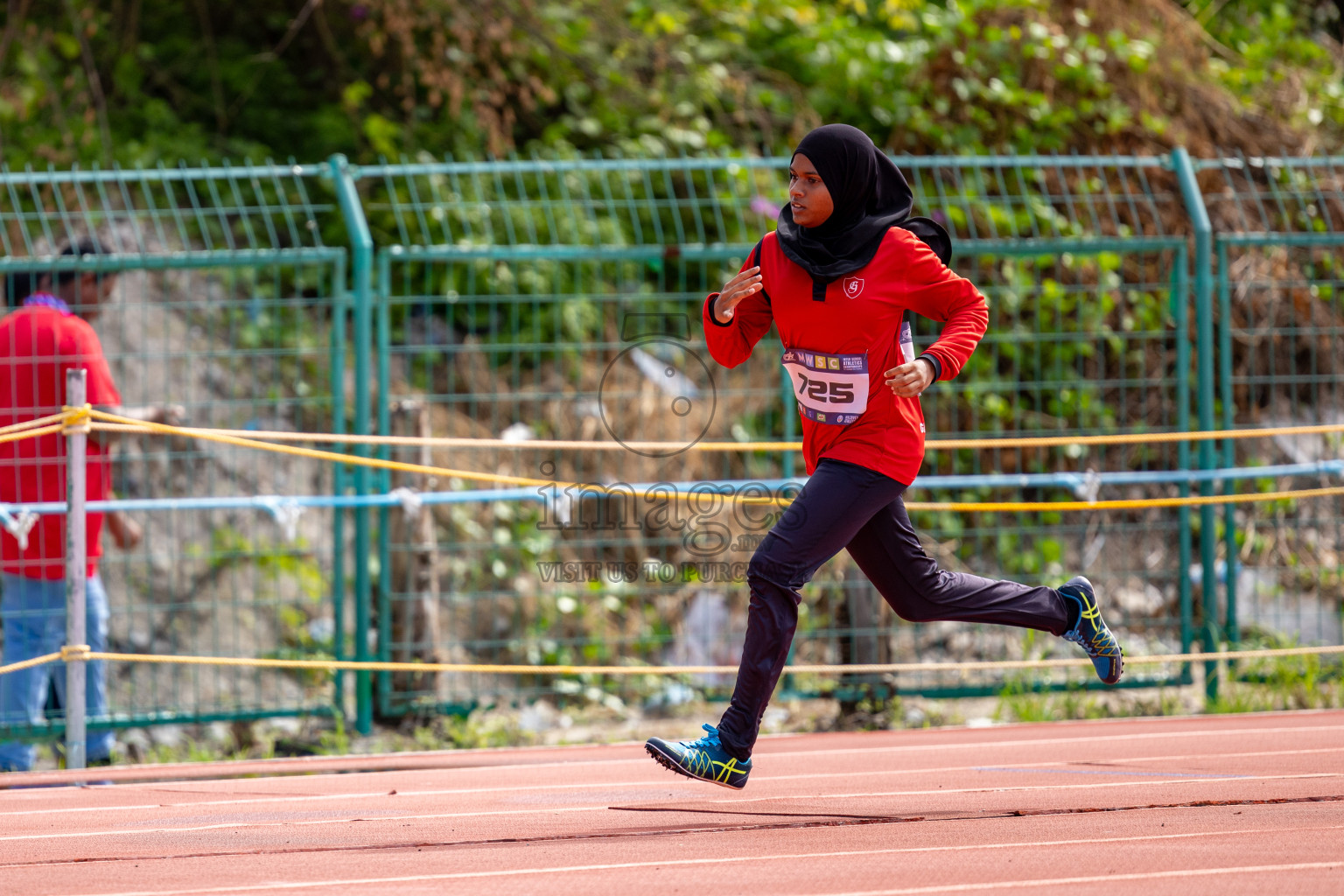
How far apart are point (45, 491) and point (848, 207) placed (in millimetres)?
4232

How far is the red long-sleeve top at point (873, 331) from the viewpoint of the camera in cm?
417

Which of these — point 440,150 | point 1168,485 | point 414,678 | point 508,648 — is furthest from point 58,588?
point 1168,485

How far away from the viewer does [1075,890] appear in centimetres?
301

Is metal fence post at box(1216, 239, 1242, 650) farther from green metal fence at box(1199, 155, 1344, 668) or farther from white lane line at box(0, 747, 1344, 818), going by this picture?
white lane line at box(0, 747, 1344, 818)

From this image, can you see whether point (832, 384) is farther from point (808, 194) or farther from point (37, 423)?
point (37, 423)

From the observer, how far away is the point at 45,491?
6473mm

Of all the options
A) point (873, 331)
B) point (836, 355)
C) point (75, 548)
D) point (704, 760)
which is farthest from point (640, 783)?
point (75, 548)

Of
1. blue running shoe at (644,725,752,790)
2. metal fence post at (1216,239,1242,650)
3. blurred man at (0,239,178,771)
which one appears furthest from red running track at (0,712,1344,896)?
metal fence post at (1216,239,1242,650)

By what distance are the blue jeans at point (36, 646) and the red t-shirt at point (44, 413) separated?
106 mm

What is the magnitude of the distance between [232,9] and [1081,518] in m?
8.27

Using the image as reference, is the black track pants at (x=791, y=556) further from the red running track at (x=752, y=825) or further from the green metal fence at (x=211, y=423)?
the green metal fence at (x=211, y=423)

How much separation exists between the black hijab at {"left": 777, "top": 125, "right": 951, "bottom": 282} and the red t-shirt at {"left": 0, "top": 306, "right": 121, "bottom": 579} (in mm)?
3457

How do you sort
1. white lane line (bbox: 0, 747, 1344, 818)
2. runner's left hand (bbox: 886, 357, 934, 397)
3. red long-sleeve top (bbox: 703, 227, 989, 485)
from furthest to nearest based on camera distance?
white lane line (bbox: 0, 747, 1344, 818) → red long-sleeve top (bbox: 703, 227, 989, 485) → runner's left hand (bbox: 886, 357, 934, 397)

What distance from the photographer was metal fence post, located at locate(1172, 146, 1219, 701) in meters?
6.98
